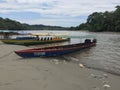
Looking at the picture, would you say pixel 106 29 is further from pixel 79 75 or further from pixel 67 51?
pixel 79 75

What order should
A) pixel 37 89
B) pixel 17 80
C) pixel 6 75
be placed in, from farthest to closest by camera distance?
pixel 6 75 < pixel 17 80 < pixel 37 89

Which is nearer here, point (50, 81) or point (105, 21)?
point (50, 81)

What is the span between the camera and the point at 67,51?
24.6 meters

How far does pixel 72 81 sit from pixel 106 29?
102m

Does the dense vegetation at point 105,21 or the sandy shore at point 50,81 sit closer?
the sandy shore at point 50,81

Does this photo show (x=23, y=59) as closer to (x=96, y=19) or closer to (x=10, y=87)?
(x=10, y=87)

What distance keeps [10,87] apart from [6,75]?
7.60 ft

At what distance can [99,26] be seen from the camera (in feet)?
380

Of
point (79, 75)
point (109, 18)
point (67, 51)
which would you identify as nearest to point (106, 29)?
point (109, 18)

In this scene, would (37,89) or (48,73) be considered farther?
(48,73)

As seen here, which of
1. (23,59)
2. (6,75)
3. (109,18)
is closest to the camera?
(6,75)

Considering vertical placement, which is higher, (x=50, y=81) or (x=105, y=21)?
(x=105, y=21)

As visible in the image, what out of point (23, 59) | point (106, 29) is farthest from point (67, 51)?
point (106, 29)

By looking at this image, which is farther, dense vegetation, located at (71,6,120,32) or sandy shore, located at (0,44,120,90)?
dense vegetation, located at (71,6,120,32)
